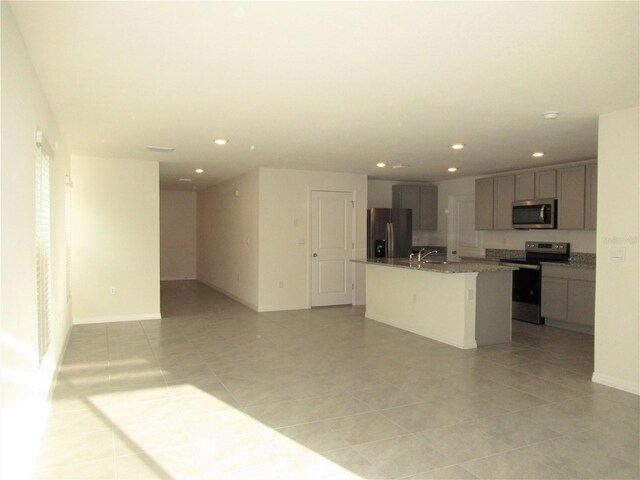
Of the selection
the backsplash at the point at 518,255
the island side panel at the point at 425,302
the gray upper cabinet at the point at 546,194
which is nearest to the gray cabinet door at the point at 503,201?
the gray upper cabinet at the point at 546,194

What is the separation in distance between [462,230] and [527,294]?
7.68 feet

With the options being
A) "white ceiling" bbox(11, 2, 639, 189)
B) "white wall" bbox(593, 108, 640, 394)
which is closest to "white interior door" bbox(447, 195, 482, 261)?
"white ceiling" bbox(11, 2, 639, 189)

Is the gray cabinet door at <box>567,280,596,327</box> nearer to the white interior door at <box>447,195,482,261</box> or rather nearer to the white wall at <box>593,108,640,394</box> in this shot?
the white wall at <box>593,108,640,394</box>

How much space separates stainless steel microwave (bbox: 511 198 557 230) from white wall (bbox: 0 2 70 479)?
6.29 metres

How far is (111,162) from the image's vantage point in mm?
6414

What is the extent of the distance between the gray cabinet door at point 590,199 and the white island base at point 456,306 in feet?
5.31

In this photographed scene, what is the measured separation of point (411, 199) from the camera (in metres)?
8.98

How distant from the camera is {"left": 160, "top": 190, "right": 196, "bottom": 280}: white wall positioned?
11.5 meters

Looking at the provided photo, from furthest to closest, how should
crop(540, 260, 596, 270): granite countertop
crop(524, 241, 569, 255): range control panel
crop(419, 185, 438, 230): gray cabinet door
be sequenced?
crop(419, 185, 438, 230): gray cabinet door
crop(524, 241, 569, 255): range control panel
crop(540, 260, 596, 270): granite countertop

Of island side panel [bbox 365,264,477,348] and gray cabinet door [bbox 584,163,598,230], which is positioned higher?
gray cabinet door [bbox 584,163,598,230]

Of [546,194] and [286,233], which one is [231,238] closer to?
[286,233]

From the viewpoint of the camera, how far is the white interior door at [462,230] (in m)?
8.49

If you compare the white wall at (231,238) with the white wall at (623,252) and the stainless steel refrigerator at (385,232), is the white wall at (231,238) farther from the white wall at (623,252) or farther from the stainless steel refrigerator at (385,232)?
the white wall at (623,252)

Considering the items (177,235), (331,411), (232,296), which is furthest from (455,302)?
(177,235)
